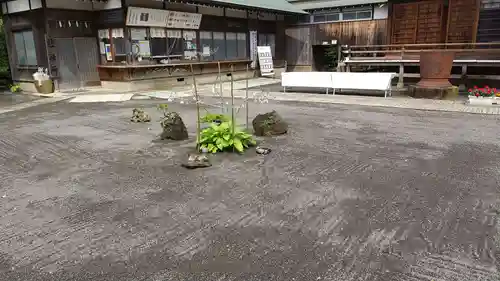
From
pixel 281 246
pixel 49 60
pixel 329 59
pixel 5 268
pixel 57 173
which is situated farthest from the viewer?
pixel 329 59

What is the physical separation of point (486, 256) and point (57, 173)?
5101 mm

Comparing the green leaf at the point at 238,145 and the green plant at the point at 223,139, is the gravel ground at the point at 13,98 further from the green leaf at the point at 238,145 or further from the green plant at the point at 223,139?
the green leaf at the point at 238,145

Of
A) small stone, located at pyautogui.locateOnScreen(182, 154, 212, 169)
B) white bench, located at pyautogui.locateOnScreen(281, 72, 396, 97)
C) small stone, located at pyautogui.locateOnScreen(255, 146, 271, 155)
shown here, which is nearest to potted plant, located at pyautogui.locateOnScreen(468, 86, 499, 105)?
white bench, located at pyautogui.locateOnScreen(281, 72, 396, 97)

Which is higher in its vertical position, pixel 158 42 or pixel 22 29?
pixel 22 29

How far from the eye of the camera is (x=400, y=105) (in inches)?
416

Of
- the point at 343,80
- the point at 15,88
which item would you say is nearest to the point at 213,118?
the point at 343,80

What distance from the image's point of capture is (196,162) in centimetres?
541

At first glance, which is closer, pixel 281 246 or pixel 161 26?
pixel 281 246

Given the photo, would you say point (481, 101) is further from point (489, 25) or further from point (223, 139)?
point (223, 139)

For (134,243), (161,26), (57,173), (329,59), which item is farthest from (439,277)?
(329,59)

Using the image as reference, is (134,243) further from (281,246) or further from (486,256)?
(486,256)

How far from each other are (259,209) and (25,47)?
607 inches

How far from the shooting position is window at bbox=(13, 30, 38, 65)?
49.6ft

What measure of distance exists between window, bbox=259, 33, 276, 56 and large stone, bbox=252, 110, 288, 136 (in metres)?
15.4
